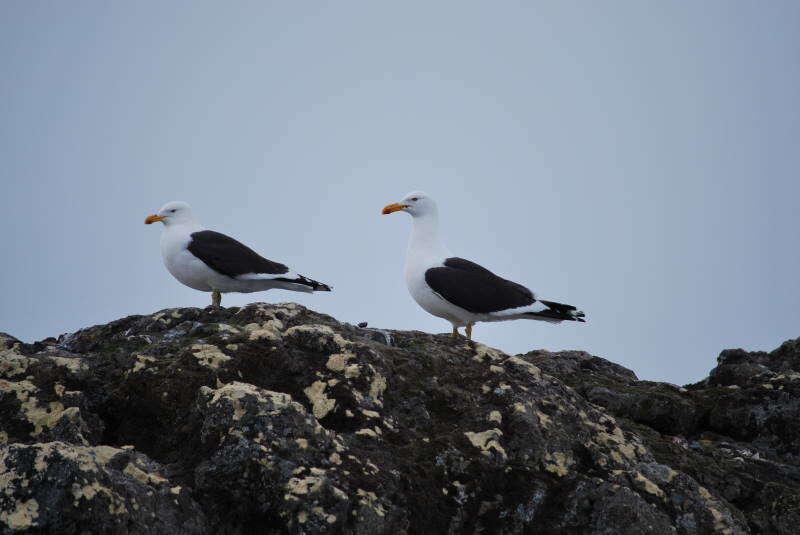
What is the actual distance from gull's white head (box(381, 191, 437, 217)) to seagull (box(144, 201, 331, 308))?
1907 millimetres

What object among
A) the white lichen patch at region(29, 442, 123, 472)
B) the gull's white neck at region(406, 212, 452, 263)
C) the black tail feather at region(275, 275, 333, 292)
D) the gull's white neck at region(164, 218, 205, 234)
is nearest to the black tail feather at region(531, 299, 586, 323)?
the gull's white neck at region(406, 212, 452, 263)

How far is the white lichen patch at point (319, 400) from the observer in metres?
5.04

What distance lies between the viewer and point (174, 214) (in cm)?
1445

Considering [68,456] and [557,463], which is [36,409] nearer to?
[68,456]

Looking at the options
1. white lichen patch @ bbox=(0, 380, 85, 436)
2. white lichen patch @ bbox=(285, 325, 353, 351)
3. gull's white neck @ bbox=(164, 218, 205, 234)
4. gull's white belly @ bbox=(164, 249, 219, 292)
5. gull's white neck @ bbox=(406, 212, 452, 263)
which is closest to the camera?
white lichen patch @ bbox=(0, 380, 85, 436)

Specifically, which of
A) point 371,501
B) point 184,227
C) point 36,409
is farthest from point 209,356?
point 184,227

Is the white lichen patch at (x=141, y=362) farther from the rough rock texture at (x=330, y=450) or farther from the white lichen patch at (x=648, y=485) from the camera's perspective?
the white lichen patch at (x=648, y=485)

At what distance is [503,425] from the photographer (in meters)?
5.32

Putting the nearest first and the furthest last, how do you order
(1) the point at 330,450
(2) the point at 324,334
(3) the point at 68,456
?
(3) the point at 68,456, (1) the point at 330,450, (2) the point at 324,334

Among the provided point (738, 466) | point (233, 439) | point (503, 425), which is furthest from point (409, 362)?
point (738, 466)

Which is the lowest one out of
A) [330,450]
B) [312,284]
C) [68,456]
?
[68,456]

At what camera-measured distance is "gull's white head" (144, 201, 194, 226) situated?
14.4 metres

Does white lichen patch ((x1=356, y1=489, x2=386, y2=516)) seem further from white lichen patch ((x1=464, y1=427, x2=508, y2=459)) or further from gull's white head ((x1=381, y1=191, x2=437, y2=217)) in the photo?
gull's white head ((x1=381, y1=191, x2=437, y2=217))

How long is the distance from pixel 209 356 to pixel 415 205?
8.13 metres
